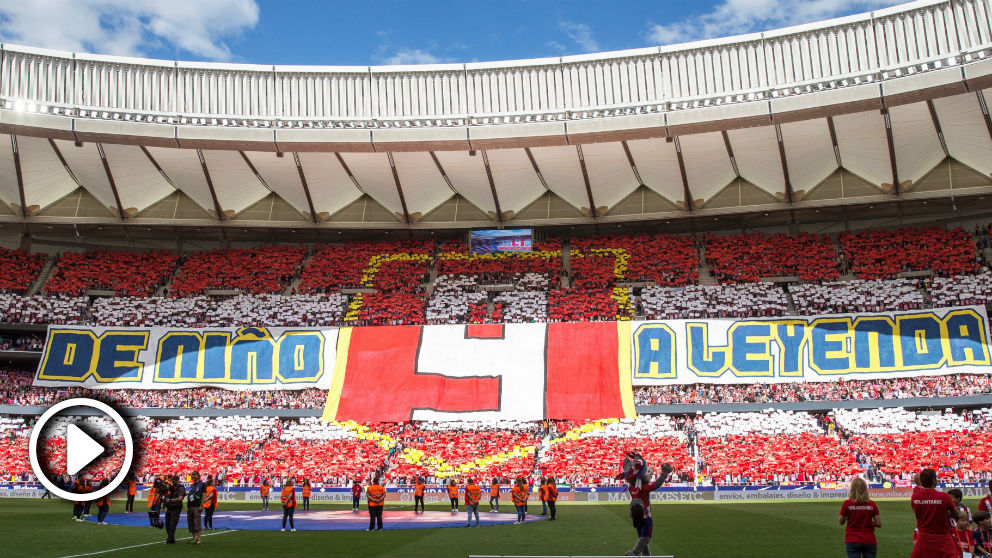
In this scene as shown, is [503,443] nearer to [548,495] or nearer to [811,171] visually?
[548,495]

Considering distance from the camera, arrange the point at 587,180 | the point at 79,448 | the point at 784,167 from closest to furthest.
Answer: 1. the point at 79,448
2. the point at 784,167
3. the point at 587,180

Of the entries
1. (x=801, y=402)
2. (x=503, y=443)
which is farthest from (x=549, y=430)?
(x=801, y=402)

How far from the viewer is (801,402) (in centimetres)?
3612

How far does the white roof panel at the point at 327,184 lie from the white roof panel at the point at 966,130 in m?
28.8

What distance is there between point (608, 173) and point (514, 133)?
7.60 meters

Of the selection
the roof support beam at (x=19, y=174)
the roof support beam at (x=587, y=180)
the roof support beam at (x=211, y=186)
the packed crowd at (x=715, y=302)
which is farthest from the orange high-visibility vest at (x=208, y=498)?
the roof support beam at (x=19, y=174)

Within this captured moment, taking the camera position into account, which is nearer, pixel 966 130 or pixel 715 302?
pixel 966 130

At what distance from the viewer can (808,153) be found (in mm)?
40906

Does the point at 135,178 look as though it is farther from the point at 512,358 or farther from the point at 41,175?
the point at 512,358

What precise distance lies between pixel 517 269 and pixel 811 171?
1612 cm

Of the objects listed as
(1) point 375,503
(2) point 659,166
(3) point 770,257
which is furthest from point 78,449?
(3) point 770,257

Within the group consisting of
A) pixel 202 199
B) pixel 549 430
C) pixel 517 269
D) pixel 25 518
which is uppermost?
pixel 202 199

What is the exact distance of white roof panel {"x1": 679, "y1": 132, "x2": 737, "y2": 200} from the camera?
40.8 m

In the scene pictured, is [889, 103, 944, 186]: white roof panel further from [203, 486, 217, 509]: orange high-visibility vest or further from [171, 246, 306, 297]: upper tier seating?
[203, 486, 217, 509]: orange high-visibility vest
